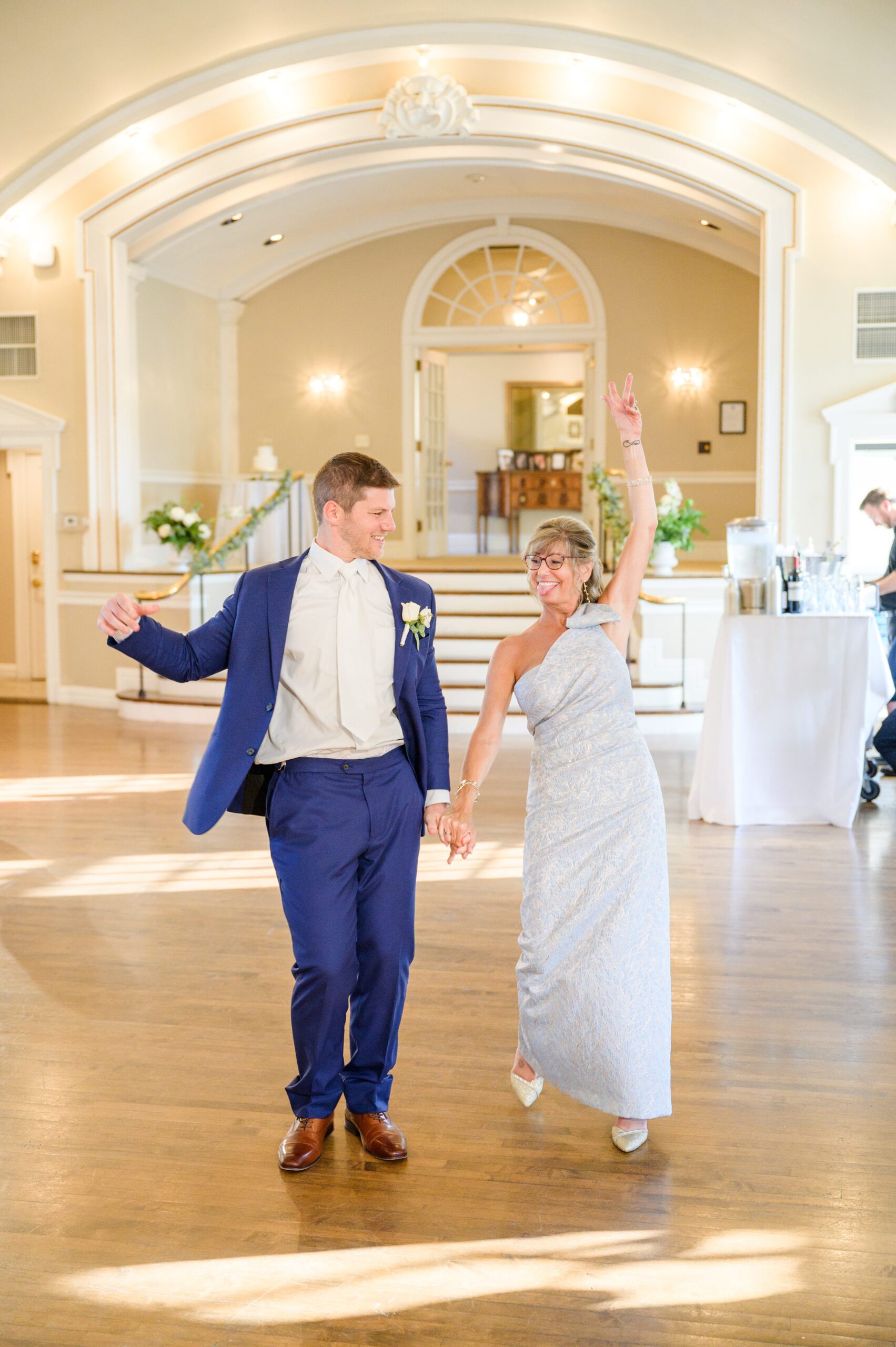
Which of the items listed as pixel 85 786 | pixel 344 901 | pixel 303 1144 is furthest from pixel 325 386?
pixel 303 1144

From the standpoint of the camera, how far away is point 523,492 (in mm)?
17141

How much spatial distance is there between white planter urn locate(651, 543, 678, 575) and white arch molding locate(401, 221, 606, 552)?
4039 millimetres

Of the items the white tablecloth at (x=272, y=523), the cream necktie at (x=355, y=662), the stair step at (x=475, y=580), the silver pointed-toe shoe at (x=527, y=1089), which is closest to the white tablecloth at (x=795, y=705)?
the silver pointed-toe shoe at (x=527, y=1089)

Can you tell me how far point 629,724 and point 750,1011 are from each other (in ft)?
4.31

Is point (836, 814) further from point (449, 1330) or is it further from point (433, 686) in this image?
point (449, 1330)

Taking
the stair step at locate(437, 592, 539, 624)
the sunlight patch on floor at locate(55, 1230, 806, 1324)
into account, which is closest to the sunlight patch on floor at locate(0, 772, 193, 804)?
the stair step at locate(437, 592, 539, 624)

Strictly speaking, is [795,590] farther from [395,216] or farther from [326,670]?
[395,216]

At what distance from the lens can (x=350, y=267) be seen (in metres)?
14.1

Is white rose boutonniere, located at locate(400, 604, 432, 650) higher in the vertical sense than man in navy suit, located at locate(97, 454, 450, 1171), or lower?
higher

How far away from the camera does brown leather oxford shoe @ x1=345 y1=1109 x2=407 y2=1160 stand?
2754 mm

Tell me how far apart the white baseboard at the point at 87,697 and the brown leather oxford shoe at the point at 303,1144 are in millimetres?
8283

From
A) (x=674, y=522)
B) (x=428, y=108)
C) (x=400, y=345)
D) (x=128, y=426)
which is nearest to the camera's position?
(x=674, y=522)

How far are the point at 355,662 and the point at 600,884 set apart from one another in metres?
0.76

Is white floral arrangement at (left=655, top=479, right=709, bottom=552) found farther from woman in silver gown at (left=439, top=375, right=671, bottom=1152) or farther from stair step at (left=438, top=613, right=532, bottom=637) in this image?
woman in silver gown at (left=439, top=375, right=671, bottom=1152)
